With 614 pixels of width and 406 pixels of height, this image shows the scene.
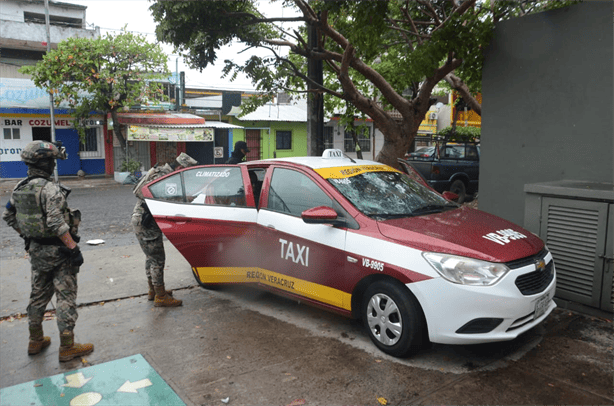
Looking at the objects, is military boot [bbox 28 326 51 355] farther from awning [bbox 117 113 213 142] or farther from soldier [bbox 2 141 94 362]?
awning [bbox 117 113 213 142]

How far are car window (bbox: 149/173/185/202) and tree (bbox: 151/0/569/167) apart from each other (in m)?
3.27

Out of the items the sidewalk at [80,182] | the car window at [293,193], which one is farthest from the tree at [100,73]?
the car window at [293,193]

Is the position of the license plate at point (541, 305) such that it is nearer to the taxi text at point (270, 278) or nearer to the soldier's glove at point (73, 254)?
the taxi text at point (270, 278)

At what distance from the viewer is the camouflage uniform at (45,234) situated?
3.98m

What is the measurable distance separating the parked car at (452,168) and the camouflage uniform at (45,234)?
10919 millimetres

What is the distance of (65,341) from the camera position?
13.5ft

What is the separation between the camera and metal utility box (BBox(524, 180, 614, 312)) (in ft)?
15.5

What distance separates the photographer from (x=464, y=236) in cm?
396

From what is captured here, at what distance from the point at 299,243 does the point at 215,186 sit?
1.46m

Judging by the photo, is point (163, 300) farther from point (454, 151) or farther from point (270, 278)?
point (454, 151)

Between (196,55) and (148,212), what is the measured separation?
4.61 m

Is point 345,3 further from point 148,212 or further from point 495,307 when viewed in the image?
point 495,307

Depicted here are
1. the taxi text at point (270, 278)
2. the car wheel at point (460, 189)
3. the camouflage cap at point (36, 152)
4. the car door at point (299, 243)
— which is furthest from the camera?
the car wheel at point (460, 189)

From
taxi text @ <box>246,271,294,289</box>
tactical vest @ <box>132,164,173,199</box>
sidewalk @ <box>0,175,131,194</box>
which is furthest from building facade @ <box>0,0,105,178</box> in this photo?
taxi text @ <box>246,271,294,289</box>
